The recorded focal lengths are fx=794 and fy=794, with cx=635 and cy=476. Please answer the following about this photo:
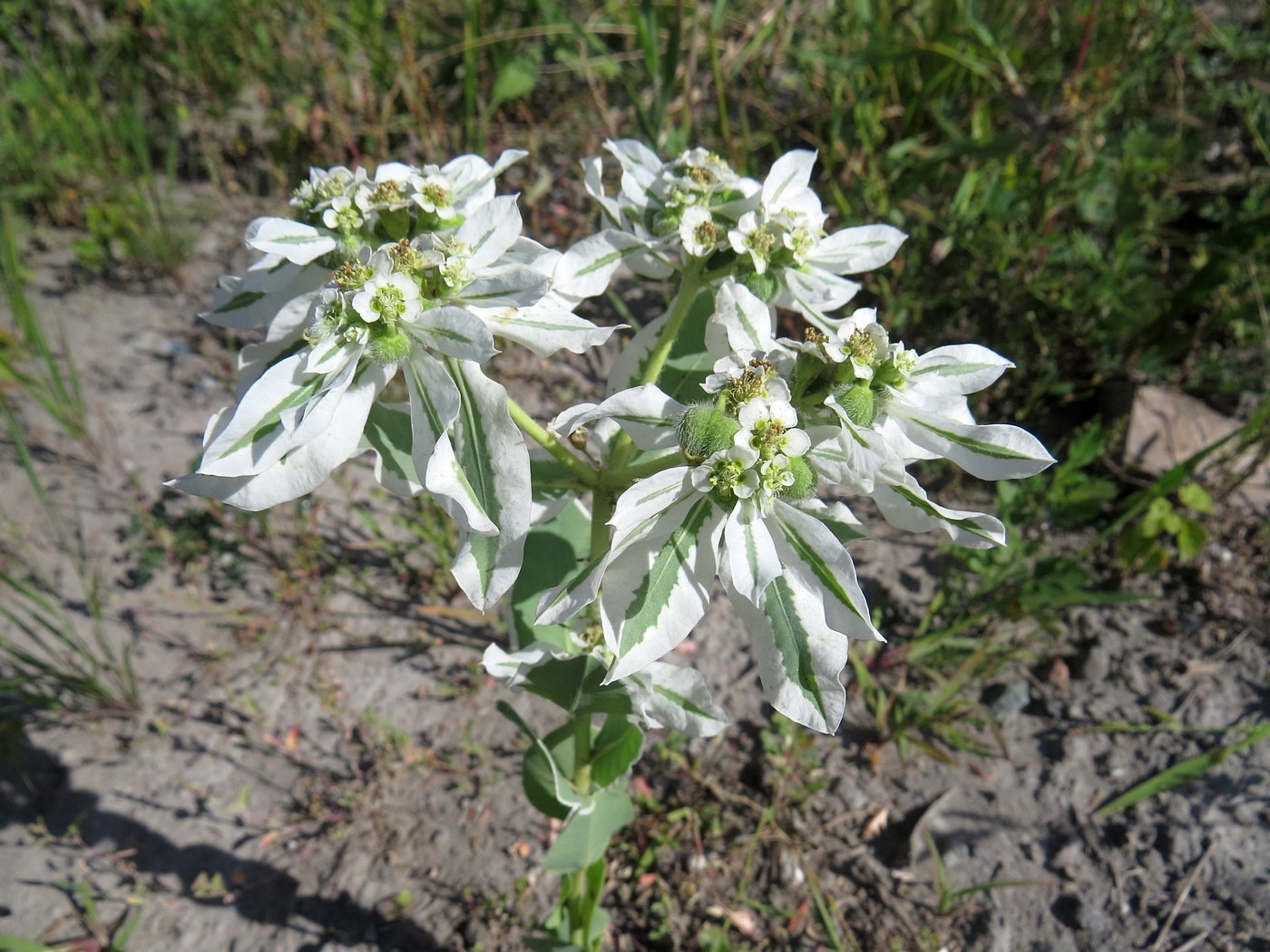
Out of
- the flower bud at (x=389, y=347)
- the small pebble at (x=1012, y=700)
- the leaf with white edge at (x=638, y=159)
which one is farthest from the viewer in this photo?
the small pebble at (x=1012, y=700)

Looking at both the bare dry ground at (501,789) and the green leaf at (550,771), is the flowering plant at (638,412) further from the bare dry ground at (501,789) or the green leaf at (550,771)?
the bare dry ground at (501,789)

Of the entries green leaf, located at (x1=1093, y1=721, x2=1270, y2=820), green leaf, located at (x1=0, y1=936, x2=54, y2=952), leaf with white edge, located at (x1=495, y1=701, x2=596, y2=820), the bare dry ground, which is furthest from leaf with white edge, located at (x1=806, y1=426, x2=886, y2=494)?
green leaf, located at (x1=0, y1=936, x2=54, y2=952)

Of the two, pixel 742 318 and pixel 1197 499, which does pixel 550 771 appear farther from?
pixel 1197 499

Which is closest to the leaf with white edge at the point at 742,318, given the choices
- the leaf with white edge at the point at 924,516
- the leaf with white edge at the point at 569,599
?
the leaf with white edge at the point at 924,516

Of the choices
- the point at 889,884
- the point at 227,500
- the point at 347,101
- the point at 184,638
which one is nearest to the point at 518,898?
the point at 889,884

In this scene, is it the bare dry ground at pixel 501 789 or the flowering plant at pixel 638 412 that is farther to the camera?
the bare dry ground at pixel 501 789

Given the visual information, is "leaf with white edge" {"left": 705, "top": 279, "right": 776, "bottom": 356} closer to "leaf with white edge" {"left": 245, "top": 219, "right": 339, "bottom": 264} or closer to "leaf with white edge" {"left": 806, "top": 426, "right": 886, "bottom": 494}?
"leaf with white edge" {"left": 806, "top": 426, "right": 886, "bottom": 494}

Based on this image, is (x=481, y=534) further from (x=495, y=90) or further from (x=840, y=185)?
(x=495, y=90)

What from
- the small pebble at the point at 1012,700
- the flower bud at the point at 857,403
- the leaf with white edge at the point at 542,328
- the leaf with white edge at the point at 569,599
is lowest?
the small pebble at the point at 1012,700
